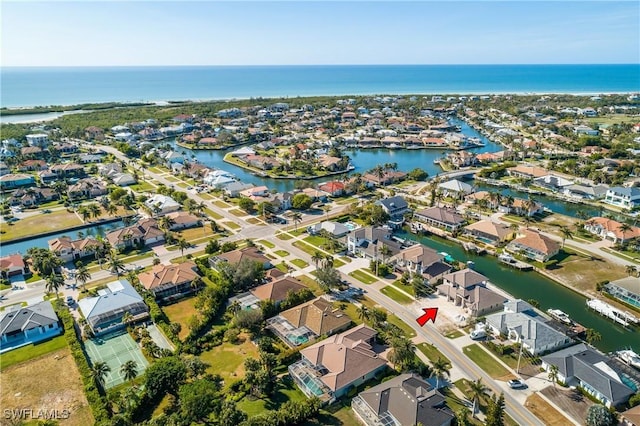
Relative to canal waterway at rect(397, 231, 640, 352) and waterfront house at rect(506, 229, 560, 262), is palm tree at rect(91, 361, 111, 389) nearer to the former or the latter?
canal waterway at rect(397, 231, 640, 352)

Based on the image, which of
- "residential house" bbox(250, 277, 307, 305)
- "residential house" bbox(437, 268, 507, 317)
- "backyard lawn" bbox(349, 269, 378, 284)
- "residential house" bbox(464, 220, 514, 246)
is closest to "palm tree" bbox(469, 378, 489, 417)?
"residential house" bbox(437, 268, 507, 317)

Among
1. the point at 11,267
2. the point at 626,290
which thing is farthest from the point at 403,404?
the point at 11,267

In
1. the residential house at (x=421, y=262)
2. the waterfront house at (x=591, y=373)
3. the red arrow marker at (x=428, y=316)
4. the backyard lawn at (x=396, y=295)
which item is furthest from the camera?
the residential house at (x=421, y=262)

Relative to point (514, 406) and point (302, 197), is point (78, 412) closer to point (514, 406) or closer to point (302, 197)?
point (514, 406)

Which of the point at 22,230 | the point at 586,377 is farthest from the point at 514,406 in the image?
the point at 22,230

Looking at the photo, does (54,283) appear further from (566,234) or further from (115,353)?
(566,234)

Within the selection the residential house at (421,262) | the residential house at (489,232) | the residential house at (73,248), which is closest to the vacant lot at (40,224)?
the residential house at (73,248)

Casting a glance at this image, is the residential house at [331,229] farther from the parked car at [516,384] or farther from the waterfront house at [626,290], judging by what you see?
the waterfront house at [626,290]
